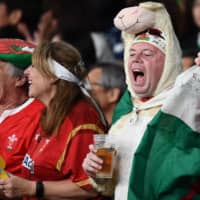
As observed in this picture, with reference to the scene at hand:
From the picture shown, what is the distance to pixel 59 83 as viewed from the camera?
211 inches

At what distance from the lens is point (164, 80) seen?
15.9 ft

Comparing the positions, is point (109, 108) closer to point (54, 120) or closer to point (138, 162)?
point (54, 120)

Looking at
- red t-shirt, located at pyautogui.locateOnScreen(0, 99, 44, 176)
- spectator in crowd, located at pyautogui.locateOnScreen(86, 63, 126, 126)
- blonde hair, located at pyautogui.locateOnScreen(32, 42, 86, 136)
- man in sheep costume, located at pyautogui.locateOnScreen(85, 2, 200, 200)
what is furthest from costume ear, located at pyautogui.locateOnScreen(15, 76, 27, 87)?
spectator in crowd, located at pyautogui.locateOnScreen(86, 63, 126, 126)

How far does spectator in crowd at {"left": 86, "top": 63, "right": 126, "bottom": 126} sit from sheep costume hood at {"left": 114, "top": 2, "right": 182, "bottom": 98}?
1.53m

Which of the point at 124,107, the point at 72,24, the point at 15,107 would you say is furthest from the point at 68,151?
the point at 72,24

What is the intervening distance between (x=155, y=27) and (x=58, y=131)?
0.84 metres

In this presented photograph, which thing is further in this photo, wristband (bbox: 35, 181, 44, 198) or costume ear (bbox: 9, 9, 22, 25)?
costume ear (bbox: 9, 9, 22, 25)

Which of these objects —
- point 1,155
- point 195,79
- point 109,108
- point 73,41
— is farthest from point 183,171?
point 73,41

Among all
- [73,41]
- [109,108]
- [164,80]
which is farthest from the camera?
[73,41]

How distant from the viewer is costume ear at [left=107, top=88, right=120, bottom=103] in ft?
21.7

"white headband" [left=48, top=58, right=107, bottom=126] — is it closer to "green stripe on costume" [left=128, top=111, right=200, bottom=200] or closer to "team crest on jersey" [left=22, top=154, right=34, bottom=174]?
"team crest on jersey" [left=22, top=154, right=34, bottom=174]

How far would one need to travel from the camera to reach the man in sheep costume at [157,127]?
4371 mm

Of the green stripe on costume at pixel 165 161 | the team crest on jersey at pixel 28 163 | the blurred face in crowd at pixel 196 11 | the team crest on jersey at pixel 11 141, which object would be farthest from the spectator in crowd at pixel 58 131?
the blurred face in crowd at pixel 196 11

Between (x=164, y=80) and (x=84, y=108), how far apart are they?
68cm
